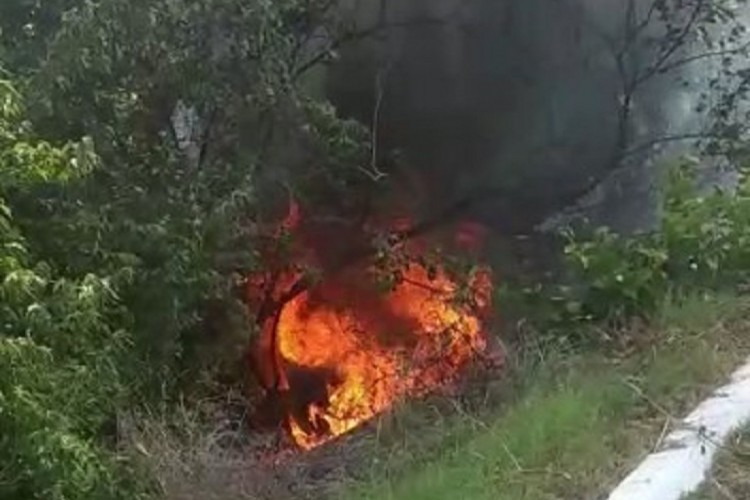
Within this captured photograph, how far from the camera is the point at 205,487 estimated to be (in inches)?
267

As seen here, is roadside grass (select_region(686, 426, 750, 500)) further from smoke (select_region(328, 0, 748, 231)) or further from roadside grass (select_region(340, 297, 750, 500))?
smoke (select_region(328, 0, 748, 231))

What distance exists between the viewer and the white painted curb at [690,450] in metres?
5.05

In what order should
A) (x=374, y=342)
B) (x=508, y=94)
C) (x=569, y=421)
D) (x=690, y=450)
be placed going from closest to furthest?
1. (x=690, y=450)
2. (x=569, y=421)
3. (x=374, y=342)
4. (x=508, y=94)

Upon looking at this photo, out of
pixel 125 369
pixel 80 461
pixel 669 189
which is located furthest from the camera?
pixel 669 189

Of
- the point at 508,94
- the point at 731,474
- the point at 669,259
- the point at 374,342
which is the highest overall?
the point at 508,94

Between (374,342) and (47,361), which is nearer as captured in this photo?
(47,361)

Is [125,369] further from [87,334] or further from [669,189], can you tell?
[669,189]

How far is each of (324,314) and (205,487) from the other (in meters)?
4.64

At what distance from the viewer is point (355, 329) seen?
11359mm

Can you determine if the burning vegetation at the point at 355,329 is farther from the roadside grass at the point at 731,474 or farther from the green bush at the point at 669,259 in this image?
the roadside grass at the point at 731,474

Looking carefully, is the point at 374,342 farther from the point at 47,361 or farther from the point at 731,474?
the point at 731,474

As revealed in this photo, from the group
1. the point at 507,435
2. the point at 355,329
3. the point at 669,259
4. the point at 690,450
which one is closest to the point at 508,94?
the point at 355,329

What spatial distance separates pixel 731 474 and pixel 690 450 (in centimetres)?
18

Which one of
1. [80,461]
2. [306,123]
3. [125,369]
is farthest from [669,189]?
[80,461]
